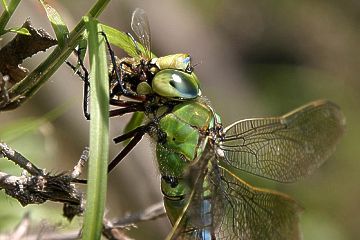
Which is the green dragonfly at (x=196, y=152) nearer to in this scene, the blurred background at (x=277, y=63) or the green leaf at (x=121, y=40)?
the green leaf at (x=121, y=40)

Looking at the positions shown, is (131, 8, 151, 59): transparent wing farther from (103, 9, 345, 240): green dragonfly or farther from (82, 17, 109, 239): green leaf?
(82, 17, 109, 239): green leaf

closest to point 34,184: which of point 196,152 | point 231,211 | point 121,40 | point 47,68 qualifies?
point 47,68

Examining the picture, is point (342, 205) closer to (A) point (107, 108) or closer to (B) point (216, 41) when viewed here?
(B) point (216, 41)

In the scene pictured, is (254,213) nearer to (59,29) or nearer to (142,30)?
(142,30)

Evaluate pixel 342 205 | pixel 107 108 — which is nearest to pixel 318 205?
pixel 342 205

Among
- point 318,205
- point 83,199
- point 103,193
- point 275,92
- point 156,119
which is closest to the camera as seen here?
point 103,193

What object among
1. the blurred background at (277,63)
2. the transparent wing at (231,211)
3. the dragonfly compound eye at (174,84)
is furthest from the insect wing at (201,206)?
the blurred background at (277,63)
